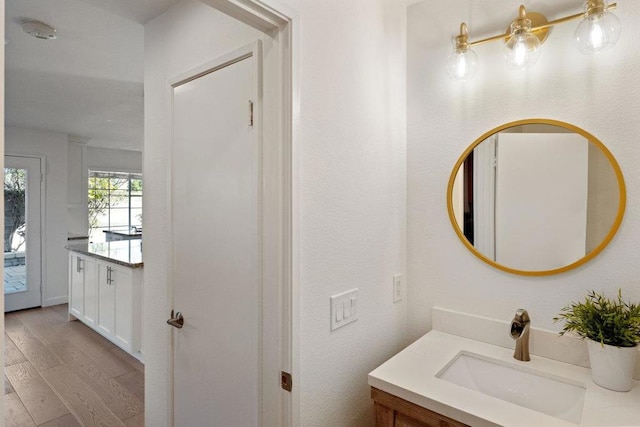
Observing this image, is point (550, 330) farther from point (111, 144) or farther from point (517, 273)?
point (111, 144)

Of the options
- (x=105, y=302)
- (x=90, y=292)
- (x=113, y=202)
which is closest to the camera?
(x=105, y=302)

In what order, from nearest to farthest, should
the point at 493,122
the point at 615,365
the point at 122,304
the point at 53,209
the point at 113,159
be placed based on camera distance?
1. the point at 615,365
2. the point at 493,122
3. the point at 122,304
4. the point at 53,209
5. the point at 113,159

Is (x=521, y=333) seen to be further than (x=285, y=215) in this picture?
Yes

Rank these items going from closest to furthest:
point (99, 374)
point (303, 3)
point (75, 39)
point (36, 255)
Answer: point (303, 3) < point (75, 39) < point (99, 374) < point (36, 255)

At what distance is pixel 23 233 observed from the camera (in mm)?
4785

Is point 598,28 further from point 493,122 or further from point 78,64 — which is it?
point 78,64

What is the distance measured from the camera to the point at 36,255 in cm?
491

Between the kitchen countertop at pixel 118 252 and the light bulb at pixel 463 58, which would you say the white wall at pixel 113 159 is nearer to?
the kitchen countertop at pixel 118 252

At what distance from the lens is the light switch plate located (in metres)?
1.27

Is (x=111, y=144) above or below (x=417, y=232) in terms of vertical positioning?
above

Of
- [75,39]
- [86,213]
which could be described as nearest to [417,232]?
[75,39]

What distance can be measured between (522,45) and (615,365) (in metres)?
1.14

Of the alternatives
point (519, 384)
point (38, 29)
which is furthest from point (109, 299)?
point (519, 384)

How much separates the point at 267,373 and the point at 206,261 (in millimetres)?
564
